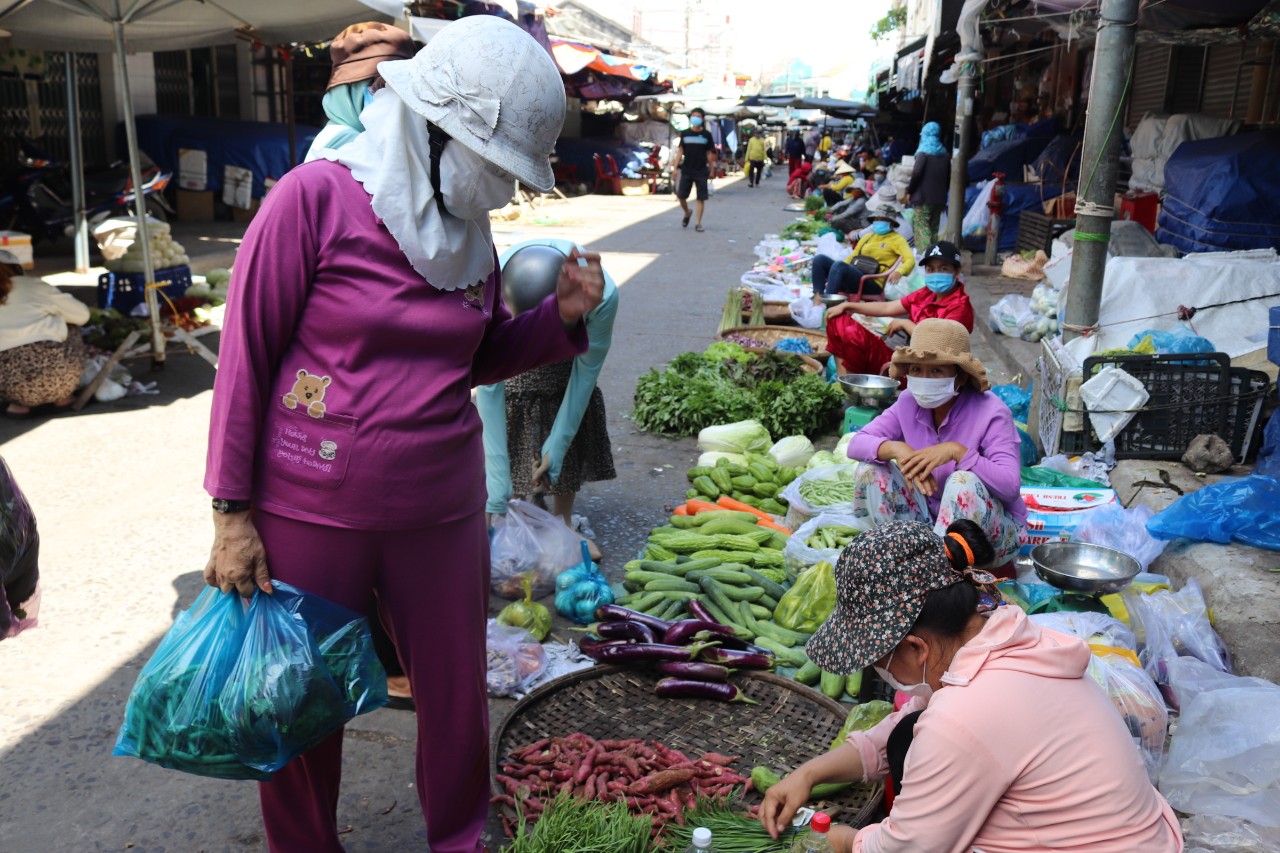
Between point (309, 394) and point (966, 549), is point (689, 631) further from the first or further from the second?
point (309, 394)

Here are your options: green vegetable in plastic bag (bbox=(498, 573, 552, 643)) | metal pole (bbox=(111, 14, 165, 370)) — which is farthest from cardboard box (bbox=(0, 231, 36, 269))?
green vegetable in plastic bag (bbox=(498, 573, 552, 643))

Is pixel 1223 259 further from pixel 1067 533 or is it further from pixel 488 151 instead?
pixel 488 151

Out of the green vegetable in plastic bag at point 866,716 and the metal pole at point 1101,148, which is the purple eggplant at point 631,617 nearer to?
the green vegetable in plastic bag at point 866,716

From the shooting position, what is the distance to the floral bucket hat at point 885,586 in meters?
2.03

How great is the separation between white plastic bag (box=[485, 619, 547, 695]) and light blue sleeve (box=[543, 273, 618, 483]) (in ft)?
3.01

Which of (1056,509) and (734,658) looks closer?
(734,658)

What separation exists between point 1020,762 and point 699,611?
2.16 metres

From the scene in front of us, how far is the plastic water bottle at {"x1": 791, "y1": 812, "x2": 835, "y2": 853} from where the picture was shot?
2.32m

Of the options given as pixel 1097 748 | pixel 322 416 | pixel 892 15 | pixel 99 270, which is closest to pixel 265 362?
pixel 322 416

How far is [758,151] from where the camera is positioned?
30812mm

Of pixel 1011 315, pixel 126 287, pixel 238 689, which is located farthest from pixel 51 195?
pixel 238 689

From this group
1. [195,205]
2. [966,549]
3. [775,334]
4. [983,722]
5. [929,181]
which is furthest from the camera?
[195,205]

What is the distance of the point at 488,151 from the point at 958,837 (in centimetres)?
159

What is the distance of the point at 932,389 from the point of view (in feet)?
13.1
